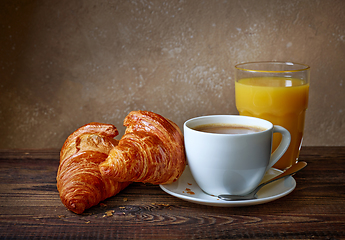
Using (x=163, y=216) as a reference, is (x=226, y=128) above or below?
above

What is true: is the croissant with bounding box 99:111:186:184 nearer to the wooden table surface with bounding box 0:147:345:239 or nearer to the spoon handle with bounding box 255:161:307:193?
the wooden table surface with bounding box 0:147:345:239

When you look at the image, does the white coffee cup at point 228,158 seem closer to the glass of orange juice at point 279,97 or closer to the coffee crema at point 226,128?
the coffee crema at point 226,128

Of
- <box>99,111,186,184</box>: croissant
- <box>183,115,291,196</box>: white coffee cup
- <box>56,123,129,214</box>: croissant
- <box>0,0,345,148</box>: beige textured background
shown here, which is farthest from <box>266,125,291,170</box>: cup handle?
<box>0,0,345,148</box>: beige textured background

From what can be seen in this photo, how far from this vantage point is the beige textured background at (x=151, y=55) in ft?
4.02

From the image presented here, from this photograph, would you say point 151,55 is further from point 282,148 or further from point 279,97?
point 282,148

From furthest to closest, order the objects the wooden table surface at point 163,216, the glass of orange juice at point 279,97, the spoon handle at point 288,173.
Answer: the glass of orange juice at point 279,97 → the spoon handle at point 288,173 → the wooden table surface at point 163,216

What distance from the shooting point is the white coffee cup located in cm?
59

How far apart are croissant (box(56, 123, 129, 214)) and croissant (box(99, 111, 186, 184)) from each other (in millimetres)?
43

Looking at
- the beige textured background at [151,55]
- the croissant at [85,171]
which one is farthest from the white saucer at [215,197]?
the beige textured background at [151,55]

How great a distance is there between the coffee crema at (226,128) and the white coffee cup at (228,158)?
1.5 inches

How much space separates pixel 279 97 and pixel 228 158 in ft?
0.91

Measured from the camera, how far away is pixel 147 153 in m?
0.63

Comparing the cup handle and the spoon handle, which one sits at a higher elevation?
the cup handle

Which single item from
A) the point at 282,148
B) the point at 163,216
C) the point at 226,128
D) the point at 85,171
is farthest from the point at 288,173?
the point at 85,171
